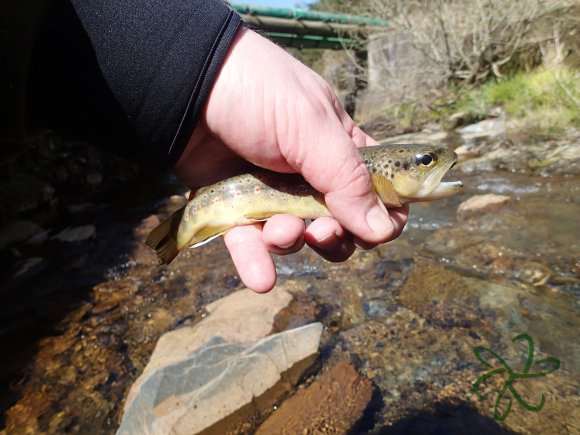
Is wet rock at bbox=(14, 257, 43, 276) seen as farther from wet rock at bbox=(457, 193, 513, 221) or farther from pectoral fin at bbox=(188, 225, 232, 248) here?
wet rock at bbox=(457, 193, 513, 221)

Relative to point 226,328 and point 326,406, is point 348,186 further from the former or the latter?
point 226,328

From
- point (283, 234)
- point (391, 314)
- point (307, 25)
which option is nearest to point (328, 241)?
point (283, 234)

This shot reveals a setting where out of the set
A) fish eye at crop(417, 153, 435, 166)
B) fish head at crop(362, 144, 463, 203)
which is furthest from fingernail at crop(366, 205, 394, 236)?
fish eye at crop(417, 153, 435, 166)

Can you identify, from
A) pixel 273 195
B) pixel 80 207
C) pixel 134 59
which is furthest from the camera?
pixel 80 207

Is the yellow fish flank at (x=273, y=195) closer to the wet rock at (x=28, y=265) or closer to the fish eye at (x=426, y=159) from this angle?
Result: the fish eye at (x=426, y=159)

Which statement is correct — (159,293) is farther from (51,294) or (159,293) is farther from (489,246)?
(489,246)

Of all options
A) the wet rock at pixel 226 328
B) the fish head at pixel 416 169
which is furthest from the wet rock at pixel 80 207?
the fish head at pixel 416 169

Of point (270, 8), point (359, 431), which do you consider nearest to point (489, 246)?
point (359, 431)
